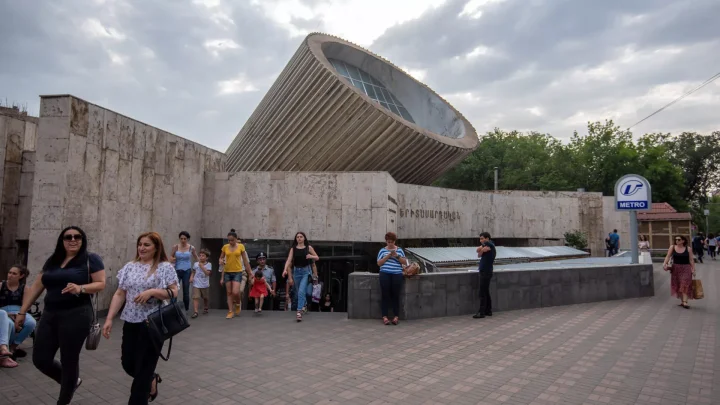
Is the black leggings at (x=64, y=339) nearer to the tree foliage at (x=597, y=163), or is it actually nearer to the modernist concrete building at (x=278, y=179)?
the modernist concrete building at (x=278, y=179)

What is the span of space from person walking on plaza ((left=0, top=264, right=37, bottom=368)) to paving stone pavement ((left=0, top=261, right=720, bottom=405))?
18 cm

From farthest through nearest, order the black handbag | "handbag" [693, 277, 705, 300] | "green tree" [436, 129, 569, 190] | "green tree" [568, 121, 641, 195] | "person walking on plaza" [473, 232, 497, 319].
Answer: "green tree" [436, 129, 569, 190], "green tree" [568, 121, 641, 195], "handbag" [693, 277, 705, 300], "person walking on plaza" [473, 232, 497, 319], the black handbag

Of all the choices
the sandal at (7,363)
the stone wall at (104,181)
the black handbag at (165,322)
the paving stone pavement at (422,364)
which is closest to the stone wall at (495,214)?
the stone wall at (104,181)

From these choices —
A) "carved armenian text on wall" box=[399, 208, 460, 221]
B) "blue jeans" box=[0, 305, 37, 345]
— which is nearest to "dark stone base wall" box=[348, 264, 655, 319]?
"blue jeans" box=[0, 305, 37, 345]

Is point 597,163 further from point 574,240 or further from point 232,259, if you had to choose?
Result: point 232,259

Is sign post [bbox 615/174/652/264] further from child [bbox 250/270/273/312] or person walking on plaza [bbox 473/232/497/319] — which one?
child [bbox 250/270/273/312]

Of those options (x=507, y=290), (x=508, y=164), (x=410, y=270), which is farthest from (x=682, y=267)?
(x=508, y=164)

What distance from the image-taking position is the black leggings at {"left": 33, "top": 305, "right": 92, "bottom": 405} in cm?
326

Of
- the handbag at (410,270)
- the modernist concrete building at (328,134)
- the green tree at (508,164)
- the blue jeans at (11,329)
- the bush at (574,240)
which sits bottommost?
the blue jeans at (11,329)

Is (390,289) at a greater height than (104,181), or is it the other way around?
(104,181)

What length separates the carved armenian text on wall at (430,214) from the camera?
13382 mm

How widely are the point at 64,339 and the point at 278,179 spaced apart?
778 cm

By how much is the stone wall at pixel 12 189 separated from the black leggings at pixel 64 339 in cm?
629

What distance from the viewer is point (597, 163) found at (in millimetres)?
33969
